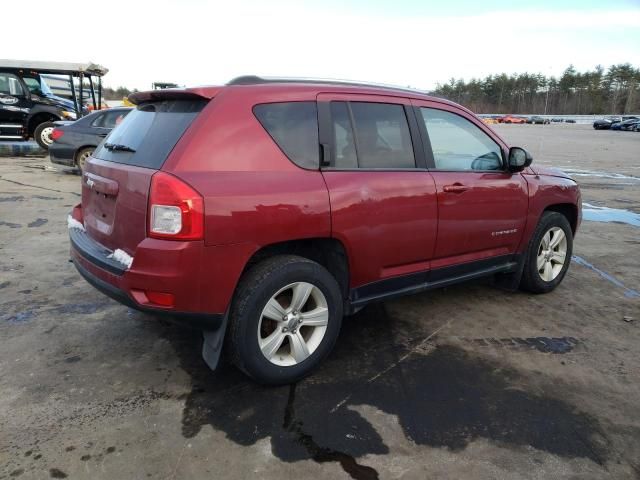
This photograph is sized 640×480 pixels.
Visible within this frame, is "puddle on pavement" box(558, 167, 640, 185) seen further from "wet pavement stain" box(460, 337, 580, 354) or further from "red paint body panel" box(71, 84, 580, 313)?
"red paint body panel" box(71, 84, 580, 313)

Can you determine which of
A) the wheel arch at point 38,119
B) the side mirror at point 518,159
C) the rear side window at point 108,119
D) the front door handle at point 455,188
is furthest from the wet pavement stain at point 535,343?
the wheel arch at point 38,119

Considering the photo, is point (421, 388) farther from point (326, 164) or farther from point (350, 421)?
point (326, 164)

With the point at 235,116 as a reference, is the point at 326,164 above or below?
below

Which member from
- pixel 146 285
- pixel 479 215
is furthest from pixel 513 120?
pixel 146 285

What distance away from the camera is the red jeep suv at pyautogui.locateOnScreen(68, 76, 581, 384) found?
2.65 m

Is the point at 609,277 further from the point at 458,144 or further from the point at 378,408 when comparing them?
the point at 378,408

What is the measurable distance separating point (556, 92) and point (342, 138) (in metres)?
125

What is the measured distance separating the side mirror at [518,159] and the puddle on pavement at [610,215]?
474 centimetres

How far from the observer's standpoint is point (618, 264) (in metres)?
5.72

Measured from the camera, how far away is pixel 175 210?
257 centimetres

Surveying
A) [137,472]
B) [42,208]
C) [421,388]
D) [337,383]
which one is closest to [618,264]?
[421,388]

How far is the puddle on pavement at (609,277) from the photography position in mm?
4801

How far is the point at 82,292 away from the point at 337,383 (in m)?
2.59

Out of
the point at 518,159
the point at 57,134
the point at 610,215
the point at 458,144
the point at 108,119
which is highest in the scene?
the point at 108,119
